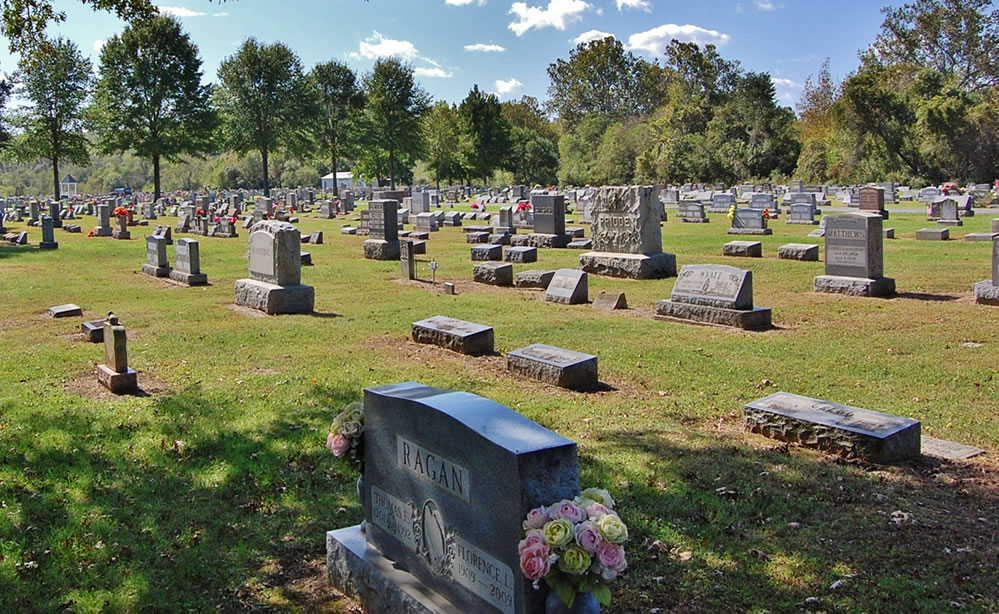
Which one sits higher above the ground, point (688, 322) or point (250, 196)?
point (250, 196)

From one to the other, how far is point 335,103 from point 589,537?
62.5m

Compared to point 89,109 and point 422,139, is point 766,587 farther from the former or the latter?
point 422,139

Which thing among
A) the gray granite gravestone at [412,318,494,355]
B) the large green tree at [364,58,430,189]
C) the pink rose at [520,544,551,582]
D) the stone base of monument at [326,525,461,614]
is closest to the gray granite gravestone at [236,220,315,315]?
the gray granite gravestone at [412,318,494,355]

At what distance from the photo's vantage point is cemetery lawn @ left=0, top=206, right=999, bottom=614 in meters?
4.74

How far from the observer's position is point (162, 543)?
17.6 ft

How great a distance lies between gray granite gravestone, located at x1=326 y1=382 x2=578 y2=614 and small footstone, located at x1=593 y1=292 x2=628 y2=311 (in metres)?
9.65

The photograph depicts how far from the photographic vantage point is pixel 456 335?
1080 centimetres

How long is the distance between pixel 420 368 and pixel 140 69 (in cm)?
4985

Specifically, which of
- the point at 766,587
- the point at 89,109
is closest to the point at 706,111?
the point at 89,109

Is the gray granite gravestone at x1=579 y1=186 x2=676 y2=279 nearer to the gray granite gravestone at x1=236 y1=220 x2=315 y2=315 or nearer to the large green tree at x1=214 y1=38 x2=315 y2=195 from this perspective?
the gray granite gravestone at x1=236 y1=220 x2=315 y2=315

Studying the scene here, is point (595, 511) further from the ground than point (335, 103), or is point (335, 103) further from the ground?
point (335, 103)

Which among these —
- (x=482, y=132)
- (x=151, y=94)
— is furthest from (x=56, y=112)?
(x=482, y=132)

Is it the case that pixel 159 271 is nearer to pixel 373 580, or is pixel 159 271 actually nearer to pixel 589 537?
pixel 373 580

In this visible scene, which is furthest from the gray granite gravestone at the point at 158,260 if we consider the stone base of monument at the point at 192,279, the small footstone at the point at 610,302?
the small footstone at the point at 610,302
